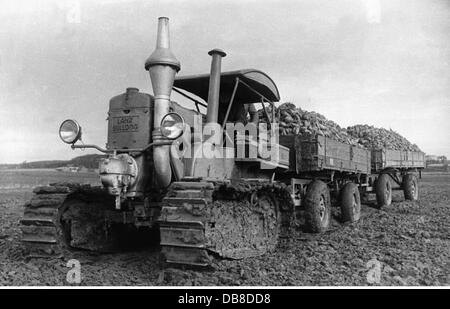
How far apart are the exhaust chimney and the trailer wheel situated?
310cm

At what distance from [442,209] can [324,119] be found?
403 centimetres

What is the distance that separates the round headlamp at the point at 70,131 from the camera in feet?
17.1

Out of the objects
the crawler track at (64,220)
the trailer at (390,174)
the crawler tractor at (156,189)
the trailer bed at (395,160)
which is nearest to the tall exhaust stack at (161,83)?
the crawler tractor at (156,189)

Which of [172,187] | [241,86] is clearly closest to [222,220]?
[172,187]

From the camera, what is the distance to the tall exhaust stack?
17.0 ft

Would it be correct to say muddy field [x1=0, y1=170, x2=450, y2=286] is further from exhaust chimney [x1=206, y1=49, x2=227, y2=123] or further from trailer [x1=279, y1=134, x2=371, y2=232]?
exhaust chimney [x1=206, y1=49, x2=227, y2=123]

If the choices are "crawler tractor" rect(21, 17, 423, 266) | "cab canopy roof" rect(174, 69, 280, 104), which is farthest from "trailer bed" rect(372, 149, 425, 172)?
"crawler tractor" rect(21, 17, 423, 266)

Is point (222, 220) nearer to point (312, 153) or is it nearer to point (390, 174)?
point (312, 153)

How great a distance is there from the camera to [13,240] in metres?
6.74

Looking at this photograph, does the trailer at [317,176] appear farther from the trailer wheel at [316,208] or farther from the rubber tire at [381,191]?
the rubber tire at [381,191]

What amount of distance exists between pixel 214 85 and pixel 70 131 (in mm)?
2007

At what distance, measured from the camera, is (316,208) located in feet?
26.1

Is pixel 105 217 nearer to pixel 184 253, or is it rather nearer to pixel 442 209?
pixel 184 253

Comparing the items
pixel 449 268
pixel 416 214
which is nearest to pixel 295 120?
pixel 416 214
